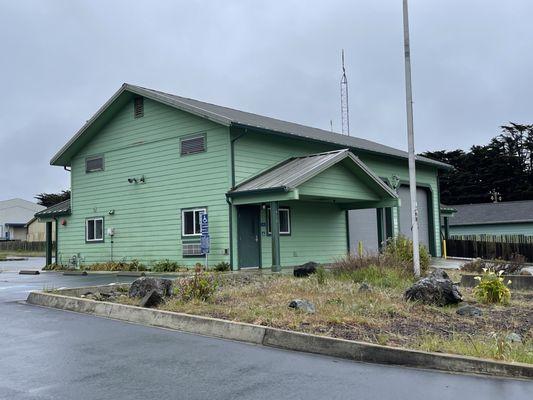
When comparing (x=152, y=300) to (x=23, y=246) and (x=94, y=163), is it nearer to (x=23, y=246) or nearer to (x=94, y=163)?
(x=94, y=163)

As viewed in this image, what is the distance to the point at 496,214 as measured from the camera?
43656 mm

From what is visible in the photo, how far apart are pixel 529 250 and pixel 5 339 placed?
29524mm

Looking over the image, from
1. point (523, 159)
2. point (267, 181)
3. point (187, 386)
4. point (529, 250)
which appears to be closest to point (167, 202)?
point (267, 181)

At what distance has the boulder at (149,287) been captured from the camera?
11.1m

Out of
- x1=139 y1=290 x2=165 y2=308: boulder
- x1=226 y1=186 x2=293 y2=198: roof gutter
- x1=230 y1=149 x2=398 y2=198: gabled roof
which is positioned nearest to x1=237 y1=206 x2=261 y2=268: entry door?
x1=226 y1=186 x2=293 y2=198: roof gutter

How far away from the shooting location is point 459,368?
19.8ft

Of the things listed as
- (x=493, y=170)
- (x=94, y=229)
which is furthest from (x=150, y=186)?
(x=493, y=170)

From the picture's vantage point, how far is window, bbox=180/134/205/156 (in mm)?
20406

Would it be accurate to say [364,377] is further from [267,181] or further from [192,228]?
[192,228]

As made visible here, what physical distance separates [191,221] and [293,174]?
14.7 ft

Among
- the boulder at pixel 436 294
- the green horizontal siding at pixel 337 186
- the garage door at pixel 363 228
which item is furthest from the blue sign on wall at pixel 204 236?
the boulder at pixel 436 294

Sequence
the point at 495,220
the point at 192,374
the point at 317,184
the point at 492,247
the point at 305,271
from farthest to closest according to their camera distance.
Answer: the point at 495,220 < the point at 492,247 < the point at 317,184 < the point at 305,271 < the point at 192,374

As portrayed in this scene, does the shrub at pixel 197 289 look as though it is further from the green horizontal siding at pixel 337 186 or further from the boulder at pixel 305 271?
the green horizontal siding at pixel 337 186

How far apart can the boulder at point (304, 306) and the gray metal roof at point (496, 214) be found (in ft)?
117
